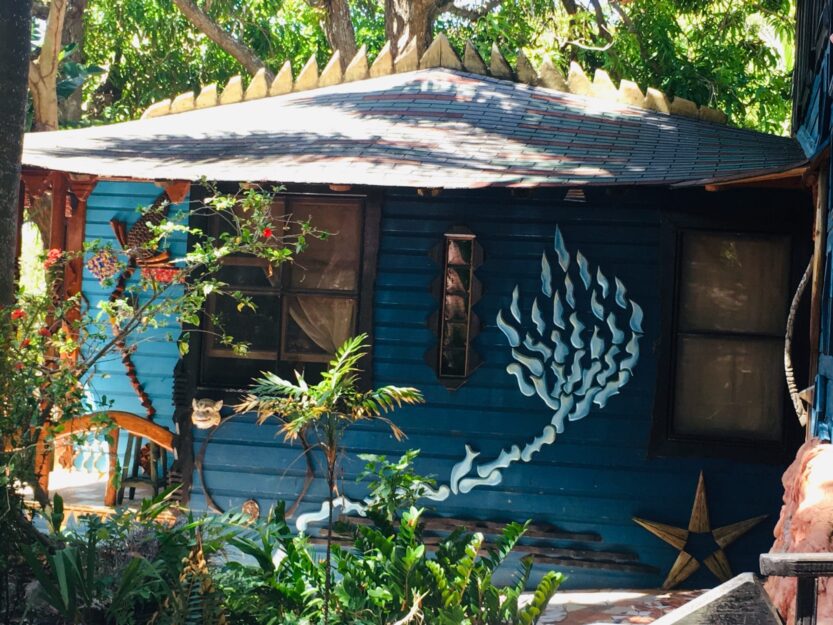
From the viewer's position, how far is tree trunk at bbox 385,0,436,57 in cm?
1415

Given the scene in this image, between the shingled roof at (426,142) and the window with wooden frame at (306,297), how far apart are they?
513 mm

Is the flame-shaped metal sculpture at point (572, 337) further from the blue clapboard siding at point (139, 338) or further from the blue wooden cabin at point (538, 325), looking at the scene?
the blue clapboard siding at point (139, 338)

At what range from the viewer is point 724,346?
26.0ft

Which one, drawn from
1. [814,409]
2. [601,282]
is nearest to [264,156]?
[601,282]

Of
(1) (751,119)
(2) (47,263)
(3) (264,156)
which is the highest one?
(1) (751,119)

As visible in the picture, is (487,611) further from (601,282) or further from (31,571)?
(601,282)

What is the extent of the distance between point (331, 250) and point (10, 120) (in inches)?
110

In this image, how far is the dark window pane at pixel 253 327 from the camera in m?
8.42

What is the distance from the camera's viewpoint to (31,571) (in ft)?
18.1

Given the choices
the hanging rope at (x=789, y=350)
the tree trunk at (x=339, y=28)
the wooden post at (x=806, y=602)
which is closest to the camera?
the wooden post at (x=806, y=602)

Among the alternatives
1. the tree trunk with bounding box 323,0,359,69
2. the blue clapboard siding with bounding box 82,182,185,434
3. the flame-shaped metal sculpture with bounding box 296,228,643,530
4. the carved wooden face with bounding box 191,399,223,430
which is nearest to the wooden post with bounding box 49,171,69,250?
the blue clapboard siding with bounding box 82,182,185,434

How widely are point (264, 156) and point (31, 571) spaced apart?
3.81 metres

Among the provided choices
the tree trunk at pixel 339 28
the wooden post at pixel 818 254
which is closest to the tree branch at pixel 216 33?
the tree trunk at pixel 339 28

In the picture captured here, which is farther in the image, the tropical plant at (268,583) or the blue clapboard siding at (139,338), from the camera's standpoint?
the blue clapboard siding at (139,338)
